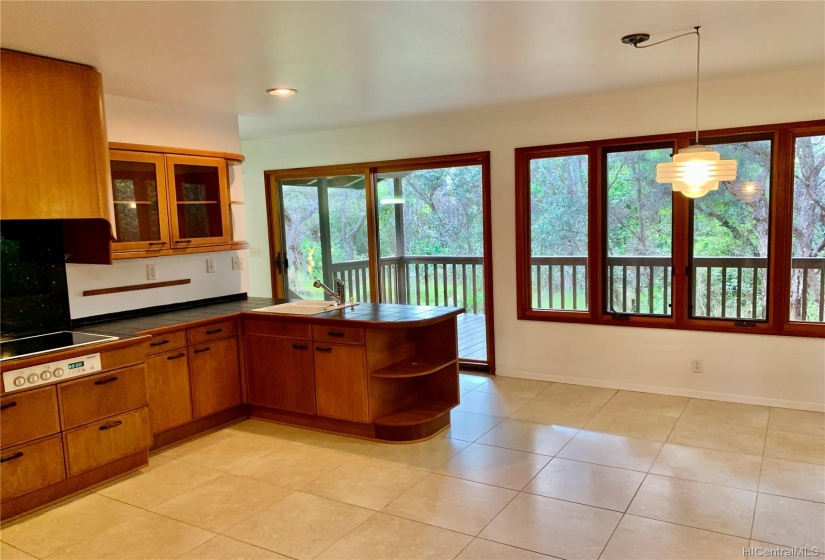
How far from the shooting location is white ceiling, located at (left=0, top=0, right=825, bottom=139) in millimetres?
2498

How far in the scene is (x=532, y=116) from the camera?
4852 millimetres

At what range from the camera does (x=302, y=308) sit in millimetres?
4273

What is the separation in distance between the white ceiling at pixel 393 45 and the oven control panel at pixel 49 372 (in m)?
1.64

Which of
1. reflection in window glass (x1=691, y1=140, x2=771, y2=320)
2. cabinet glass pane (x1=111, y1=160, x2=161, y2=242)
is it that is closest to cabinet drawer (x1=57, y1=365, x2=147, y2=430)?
cabinet glass pane (x1=111, y1=160, x2=161, y2=242)

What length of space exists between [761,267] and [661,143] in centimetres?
122

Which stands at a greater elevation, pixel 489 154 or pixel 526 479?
pixel 489 154

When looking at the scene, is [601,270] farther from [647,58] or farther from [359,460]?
[359,460]

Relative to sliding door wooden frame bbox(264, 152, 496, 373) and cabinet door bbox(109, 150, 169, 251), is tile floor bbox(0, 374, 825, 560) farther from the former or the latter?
cabinet door bbox(109, 150, 169, 251)

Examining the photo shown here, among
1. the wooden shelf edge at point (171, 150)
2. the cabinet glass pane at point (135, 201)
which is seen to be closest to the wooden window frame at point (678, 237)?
the wooden shelf edge at point (171, 150)

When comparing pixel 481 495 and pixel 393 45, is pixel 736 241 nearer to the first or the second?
pixel 481 495

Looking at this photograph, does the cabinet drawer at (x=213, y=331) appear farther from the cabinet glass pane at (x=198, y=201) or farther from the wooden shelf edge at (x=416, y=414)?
the wooden shelf edge at (x=416, y=414)

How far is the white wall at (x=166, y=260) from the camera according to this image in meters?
3.85

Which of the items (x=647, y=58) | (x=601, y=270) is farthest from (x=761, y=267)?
(x=647, y=58)

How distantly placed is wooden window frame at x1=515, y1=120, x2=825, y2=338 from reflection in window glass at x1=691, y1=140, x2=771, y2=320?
6cm
